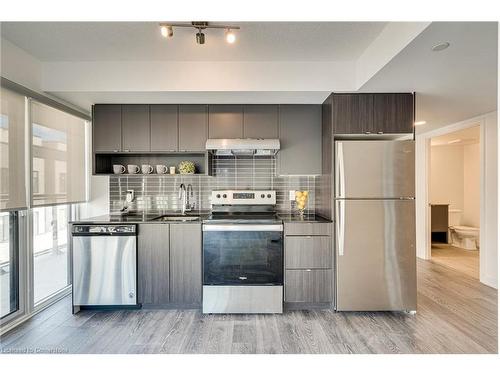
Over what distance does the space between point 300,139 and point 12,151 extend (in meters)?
2.73

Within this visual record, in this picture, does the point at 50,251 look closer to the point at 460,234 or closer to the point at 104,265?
the point at 104,265

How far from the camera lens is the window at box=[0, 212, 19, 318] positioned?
235cm

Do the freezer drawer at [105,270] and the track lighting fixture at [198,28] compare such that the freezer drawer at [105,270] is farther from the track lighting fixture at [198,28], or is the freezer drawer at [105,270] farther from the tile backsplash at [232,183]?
the track lighting fixture at [198,28]

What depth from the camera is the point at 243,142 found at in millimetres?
2795

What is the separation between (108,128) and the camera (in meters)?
3.01

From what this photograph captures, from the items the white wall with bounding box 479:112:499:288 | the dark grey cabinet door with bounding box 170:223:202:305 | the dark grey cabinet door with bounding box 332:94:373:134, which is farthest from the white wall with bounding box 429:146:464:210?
the dark grey cabinet door with bounding box 170:223:202:305

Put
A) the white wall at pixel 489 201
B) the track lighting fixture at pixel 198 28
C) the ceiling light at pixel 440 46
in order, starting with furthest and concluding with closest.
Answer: the white wall at pixel 489 201, the track lighting fixture at pixel 198 28, the ceiling light at pixel 440 46

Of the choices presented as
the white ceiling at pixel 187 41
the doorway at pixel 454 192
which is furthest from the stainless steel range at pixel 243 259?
the doorway at pixel 454 192

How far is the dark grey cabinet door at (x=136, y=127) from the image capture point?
3002 mm

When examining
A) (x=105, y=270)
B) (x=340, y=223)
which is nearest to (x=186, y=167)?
(x=105, y=270)

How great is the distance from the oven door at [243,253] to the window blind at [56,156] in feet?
5.57

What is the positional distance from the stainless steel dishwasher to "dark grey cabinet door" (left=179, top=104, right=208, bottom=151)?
1.12 m

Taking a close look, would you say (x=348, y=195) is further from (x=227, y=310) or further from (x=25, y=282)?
(x=25, y=282)

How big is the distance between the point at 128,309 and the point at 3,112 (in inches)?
82.4
